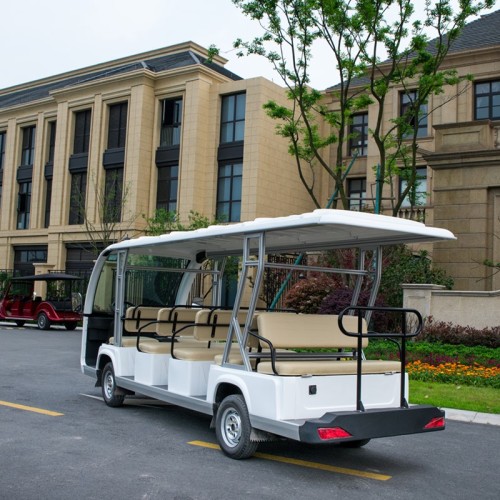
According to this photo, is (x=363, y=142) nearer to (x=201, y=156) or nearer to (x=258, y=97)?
(x=258, y=97)

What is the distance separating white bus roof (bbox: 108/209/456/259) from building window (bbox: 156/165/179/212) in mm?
24780

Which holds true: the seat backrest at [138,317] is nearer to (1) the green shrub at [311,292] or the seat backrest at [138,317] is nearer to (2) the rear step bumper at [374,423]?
(2) the rear step bumper at [374,423]

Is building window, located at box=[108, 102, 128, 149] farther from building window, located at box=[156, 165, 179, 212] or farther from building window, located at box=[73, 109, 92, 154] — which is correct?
building window, located at box=[156, 165, 179, 212]

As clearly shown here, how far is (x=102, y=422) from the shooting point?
26.8 ft

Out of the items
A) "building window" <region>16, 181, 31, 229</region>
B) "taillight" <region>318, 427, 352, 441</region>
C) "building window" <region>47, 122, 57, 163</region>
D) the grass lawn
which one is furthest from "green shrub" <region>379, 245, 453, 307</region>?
"building window" <region>16, 181, 31, 229</region>

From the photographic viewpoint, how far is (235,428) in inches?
256

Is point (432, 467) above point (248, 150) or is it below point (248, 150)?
below

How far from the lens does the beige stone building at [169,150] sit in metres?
30.2

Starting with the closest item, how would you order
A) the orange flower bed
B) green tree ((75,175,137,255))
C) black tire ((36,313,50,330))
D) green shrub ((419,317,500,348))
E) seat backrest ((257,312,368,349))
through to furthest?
seat backrest ((257,312,368,349))
the orange flower bed
green shrub ((419,317,500,348))
black tire ((36,313,50,330))
green tree ((75,175,137,255))

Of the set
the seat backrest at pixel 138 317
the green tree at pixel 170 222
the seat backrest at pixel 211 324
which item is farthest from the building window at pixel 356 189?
the seat backrest at pixel 211 324

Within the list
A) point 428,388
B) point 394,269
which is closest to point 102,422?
point 428,388

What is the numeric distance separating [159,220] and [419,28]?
14.1m

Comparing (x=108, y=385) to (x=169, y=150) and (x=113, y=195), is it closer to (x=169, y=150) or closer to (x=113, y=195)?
(x=113, y=195)

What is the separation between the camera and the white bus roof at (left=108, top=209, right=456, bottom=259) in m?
5.96
